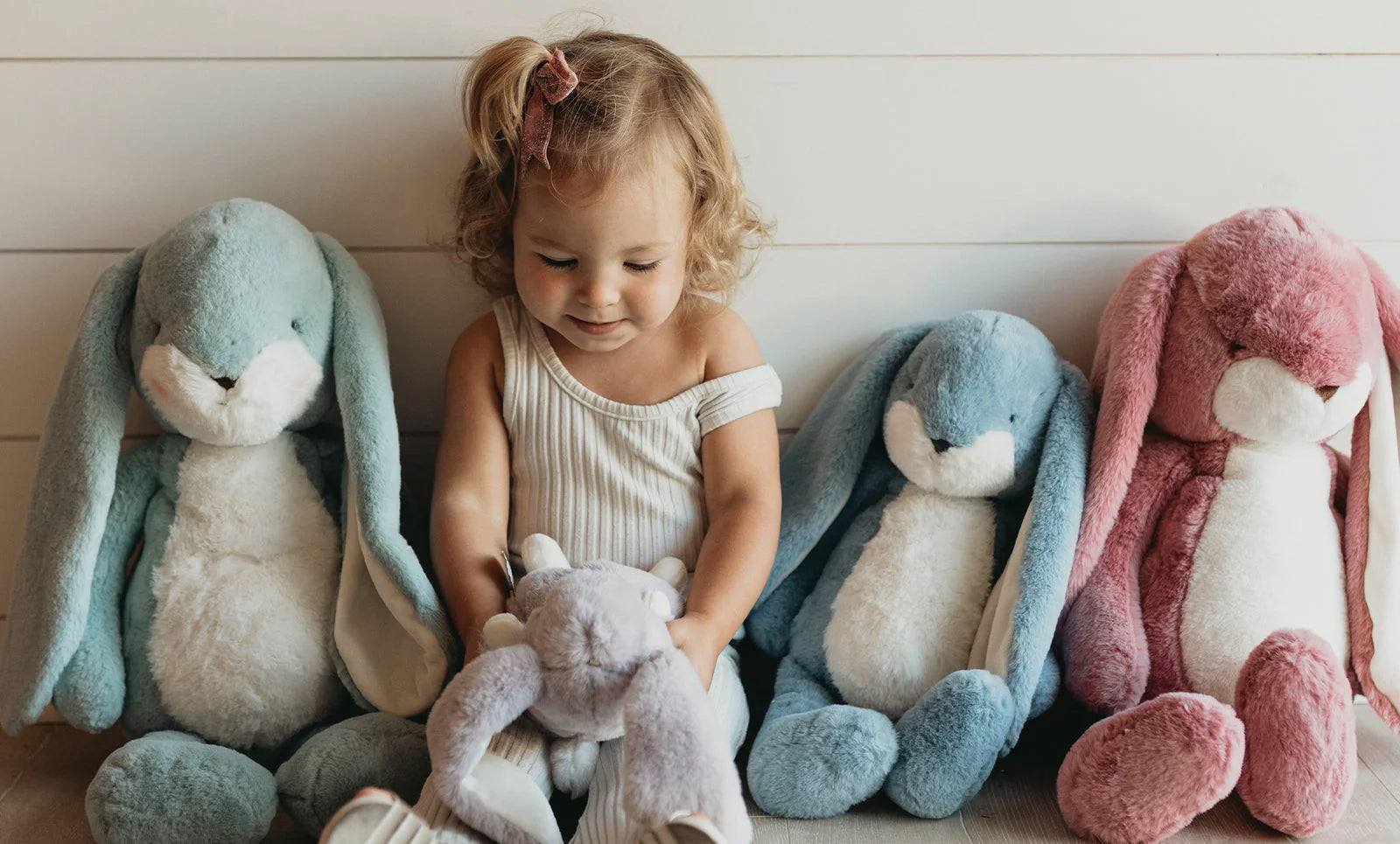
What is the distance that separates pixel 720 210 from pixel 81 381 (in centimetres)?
64

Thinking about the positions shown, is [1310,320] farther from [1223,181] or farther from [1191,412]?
[1223,181]

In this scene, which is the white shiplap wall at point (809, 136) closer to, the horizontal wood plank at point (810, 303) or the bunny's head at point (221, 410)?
the horizontal wood plank at point (810, 303)

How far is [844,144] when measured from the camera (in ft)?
4.04

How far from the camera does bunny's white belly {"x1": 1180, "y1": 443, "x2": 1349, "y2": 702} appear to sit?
3.55 ft

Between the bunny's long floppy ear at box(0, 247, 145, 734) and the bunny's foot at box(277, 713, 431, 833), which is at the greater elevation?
the bunny's long floppy ear at box(0, 247, 145, 734)

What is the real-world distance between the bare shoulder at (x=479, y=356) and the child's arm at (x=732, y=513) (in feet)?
0.72

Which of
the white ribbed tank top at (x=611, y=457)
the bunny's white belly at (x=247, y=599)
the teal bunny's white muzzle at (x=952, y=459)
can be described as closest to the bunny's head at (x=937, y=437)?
the teal bunny's white muzzle at (x=952, y=459)

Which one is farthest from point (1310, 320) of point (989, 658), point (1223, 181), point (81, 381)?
point (81, 381)

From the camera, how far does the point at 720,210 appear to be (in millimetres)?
1132

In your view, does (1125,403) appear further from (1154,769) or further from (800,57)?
(800,57)

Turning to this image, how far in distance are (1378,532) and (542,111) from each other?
899mm

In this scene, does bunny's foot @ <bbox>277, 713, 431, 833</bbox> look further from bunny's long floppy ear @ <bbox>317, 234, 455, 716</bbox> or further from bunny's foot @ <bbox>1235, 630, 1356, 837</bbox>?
bunny's foot @ <bbox>1235, 630, 1356, 837</bbox>

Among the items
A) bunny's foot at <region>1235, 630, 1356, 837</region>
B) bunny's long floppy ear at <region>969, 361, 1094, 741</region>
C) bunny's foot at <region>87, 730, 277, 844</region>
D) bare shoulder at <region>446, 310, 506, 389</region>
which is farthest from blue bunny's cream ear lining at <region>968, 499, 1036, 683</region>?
bunny's foot at <region>87, 730, 277, 844</region>

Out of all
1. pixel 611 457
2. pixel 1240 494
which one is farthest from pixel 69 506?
pixel 1240 494
